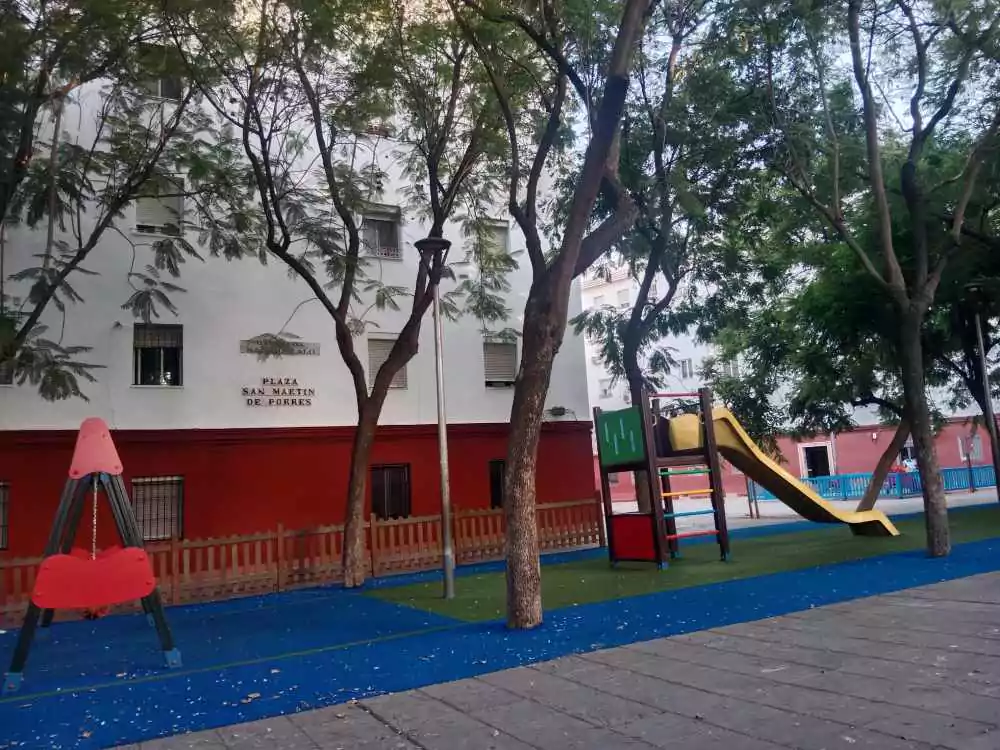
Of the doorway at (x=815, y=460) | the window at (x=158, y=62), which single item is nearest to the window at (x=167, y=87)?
the window at (x=158, y=62)

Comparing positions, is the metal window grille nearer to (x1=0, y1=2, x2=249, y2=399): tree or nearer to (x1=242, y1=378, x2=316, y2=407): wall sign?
(x1=0, y1=2, x2=249, y2=399): tree

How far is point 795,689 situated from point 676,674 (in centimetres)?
97

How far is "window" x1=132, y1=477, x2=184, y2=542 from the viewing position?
14.4 meters

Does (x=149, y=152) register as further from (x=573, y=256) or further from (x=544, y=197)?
(x=544, y=197)

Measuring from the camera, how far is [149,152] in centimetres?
1219

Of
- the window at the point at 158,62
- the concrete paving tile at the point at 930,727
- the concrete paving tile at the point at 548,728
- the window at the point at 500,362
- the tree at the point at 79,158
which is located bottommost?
the concrete paving tile at the point at 548,728

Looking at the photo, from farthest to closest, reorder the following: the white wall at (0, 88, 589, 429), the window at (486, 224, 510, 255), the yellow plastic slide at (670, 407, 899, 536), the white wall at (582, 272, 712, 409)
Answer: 1. the white wall at (582, 272, 712, 409)
2. the window at (486, 224, 510, 255)
3. the white wall at (0, 88, 589, 429)
4. the yellow plastic slide at (670, 407, 899, 536)

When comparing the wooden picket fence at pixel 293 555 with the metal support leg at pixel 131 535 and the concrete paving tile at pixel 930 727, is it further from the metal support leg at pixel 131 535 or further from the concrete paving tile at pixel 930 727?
the concrete paving tile at pixel 930 727

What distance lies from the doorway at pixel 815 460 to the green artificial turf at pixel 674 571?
67.7ft

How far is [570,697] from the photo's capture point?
5840mm

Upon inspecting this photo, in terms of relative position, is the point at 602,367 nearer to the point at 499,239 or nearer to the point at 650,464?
the point at 499,239

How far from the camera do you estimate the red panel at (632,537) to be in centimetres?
1295

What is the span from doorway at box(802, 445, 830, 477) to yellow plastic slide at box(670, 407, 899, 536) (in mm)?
23006

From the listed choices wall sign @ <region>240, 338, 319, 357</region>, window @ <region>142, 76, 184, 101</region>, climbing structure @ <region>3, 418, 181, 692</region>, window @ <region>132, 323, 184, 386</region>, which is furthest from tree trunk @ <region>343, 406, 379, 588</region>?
window @ <region>142, 76, 184, 101</region>
